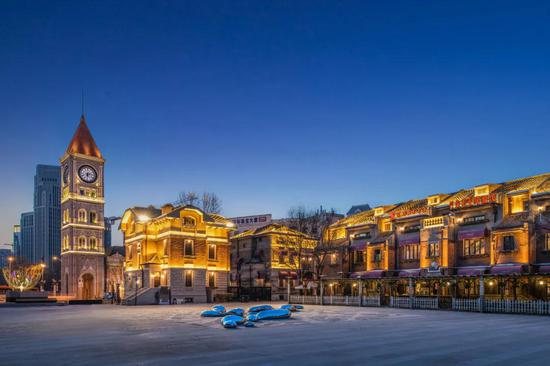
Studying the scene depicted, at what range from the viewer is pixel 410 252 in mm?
56688

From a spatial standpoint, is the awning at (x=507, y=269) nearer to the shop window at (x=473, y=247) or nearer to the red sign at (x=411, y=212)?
the shop window at (x=473, y=247)

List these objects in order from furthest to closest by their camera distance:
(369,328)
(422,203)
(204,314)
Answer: (422,203) < (204,314) < (369,328)

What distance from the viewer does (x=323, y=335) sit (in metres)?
21.1

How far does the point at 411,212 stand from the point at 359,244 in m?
9.30

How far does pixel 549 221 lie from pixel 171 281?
41.3 m

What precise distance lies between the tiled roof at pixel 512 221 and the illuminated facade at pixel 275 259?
28.7m

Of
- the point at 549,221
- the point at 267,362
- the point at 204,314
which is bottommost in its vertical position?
the point at 204,314

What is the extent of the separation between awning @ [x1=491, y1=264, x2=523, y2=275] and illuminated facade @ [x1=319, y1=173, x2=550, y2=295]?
0.09 meters

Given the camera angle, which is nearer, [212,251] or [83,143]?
[212,251]

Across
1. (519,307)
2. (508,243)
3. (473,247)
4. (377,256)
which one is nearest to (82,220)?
(377,256)

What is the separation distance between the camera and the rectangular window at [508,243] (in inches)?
1812

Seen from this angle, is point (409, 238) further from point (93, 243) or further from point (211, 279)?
point (93, 243)

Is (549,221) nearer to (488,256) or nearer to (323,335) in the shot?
(488,256)

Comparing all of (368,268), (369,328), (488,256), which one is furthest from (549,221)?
(369,328)
